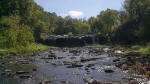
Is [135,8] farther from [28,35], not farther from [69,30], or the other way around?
[69,30]

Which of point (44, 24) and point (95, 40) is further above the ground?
point (44, 24)

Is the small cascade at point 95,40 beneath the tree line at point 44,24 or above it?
beneath

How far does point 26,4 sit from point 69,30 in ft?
159

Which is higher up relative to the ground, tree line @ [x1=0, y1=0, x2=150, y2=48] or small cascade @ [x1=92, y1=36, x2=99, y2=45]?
tree line @ [x1=0, y1=0, x2=150, y2=48]

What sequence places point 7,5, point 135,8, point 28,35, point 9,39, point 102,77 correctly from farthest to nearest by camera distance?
point 135,8 → point 7,5 → point 28,35 → point 9,39 → point 102,77

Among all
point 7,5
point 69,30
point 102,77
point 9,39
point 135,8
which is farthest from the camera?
point 69,30

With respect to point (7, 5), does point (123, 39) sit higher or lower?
lower

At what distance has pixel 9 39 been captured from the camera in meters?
51.1

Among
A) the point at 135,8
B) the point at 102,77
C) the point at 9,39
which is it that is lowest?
the point at 102,77

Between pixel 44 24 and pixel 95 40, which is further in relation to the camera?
pixel 44 24

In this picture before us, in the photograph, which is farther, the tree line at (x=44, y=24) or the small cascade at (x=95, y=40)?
the small cascade at (x=95, y=40)

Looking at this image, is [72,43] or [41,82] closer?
[41,82]

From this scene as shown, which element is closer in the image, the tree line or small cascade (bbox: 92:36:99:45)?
the tree line

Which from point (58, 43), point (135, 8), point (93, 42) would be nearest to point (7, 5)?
point (58, 43)
